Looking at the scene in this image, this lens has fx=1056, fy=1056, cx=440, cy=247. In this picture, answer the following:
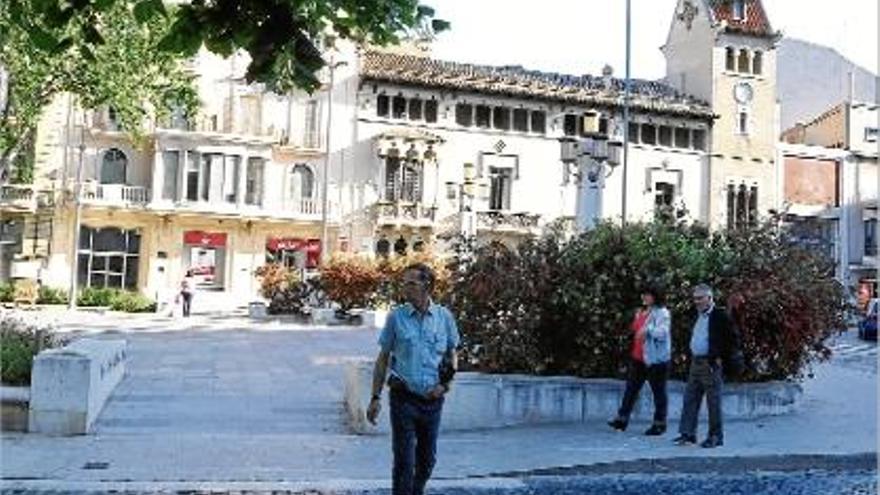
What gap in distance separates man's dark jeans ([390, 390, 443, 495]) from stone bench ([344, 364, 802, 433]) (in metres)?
4.18

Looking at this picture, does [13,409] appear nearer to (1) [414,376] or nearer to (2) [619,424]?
(1) [414,376]

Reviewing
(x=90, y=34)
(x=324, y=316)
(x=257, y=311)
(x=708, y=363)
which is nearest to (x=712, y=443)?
(x=708, y=363)

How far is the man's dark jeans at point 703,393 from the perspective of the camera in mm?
10586

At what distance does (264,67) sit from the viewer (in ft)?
20.4

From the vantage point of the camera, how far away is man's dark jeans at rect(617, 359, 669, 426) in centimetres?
1127

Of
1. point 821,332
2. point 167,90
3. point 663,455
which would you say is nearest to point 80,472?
point 663,455

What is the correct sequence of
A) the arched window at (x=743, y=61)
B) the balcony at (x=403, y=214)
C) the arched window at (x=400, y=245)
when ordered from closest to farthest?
the balcony at (x=403, y=214) → the arched window at (x=400, y=245) → the arched window at (x=743, y=61)

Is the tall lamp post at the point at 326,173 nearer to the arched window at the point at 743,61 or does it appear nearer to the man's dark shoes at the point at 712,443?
the arched window at the point at 743,61

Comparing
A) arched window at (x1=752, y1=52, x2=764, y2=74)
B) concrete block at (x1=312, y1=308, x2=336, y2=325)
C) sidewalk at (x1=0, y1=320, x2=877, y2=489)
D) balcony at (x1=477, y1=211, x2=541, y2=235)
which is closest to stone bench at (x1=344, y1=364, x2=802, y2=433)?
sidewalk at (x1=0, y1=320, x2=877, y2=489)

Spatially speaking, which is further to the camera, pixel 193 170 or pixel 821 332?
pixel 193 170

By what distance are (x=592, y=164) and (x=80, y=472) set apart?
44.4 feet

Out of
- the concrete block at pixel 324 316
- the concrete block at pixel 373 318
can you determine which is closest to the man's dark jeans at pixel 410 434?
the concrete block at pixel 373 318

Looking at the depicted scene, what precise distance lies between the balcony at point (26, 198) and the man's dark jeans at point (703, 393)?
3591 centimetres

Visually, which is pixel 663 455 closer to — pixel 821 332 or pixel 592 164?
pixel 821 332
